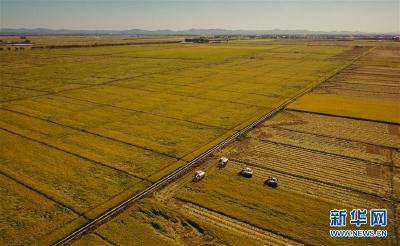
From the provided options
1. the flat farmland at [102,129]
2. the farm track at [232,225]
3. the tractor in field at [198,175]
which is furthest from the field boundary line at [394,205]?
the flat farmland at [102,129]

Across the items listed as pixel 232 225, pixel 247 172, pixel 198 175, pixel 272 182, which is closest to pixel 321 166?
pixel 272 182

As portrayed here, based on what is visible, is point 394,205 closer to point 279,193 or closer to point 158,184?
point 279,193

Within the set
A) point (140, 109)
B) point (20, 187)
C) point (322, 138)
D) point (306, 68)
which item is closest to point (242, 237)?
point (20, 187)

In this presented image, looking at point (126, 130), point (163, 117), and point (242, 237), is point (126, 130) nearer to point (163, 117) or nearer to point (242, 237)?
point (163, 117)

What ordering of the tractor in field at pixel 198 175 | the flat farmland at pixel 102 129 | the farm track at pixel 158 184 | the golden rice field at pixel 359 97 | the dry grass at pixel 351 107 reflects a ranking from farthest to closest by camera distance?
the golden rice field at pixel 359 97
the dry grass at pixel 351 107
the tractor in field at pixel 198 175
the flat farmland at pixel 102 129
the farm track at pixel 158 184

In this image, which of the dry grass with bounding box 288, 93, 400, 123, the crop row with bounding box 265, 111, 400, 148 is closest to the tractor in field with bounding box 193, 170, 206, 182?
the crop row with bounding box 265, 111, 400, 148

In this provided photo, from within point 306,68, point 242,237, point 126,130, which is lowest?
point 242,237

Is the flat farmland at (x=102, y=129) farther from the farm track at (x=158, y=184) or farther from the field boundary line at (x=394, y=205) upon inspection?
the field boundary line at (x=394, y=205)
